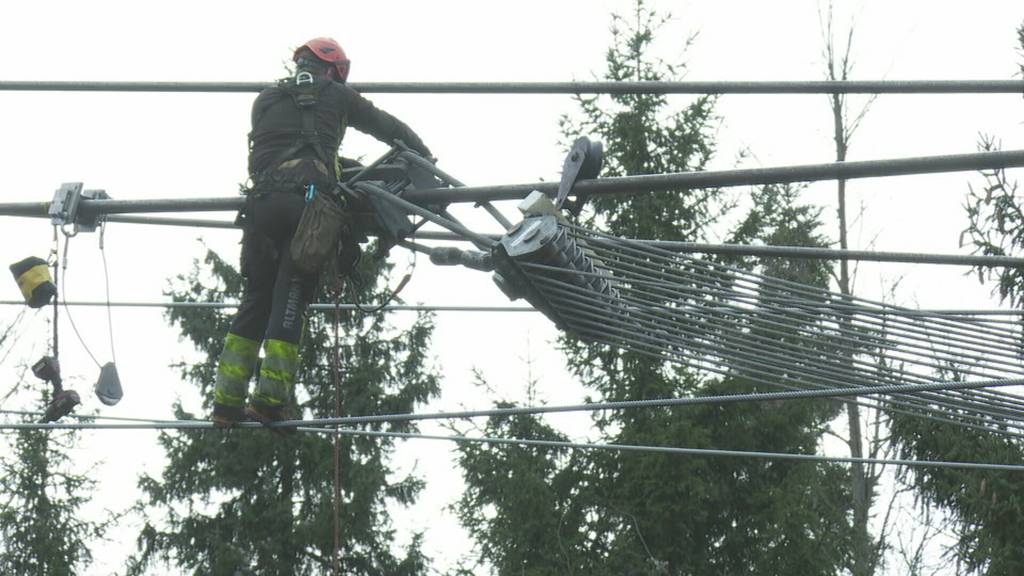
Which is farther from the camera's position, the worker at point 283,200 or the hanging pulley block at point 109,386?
the hanging pulley block at point 109,386

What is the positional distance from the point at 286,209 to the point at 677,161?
41.9ft

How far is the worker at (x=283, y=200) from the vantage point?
837cm

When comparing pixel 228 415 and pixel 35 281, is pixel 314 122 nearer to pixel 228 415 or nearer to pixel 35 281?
pixel 228 415

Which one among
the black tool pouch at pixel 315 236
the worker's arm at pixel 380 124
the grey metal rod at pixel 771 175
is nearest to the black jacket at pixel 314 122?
the worker's arm at pixel 380 124

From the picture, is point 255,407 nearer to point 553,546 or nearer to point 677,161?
point 553,546

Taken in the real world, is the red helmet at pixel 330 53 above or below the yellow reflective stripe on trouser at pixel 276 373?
above

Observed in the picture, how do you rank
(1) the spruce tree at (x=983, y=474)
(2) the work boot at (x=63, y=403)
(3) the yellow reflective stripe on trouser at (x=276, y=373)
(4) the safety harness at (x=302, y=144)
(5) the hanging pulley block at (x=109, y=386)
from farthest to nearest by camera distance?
A: (1) the spruce tree at (x=983, y=474)
(5) the hanging pulley block at (x=109, y=386)
(2) the work boot at (x=63, y=403)
(4) the safety harness at (x=302, y=144)
(3) the yellow reflective stripe on trouser at (x=276, y=373)

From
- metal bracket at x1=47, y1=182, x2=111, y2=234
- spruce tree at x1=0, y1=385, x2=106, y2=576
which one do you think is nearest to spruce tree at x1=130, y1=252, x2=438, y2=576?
spruce tree at x1=0, y1=385, x2=106, y2=576

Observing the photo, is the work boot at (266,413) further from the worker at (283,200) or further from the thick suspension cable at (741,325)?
the thick suspension cable at (741,325)

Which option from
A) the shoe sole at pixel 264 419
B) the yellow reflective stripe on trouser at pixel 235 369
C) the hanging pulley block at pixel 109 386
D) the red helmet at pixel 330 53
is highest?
the red helmet at pixel 330 53

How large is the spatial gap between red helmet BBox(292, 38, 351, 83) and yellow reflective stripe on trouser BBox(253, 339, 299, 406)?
1.33 m

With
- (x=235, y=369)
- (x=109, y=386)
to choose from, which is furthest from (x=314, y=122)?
(x=109, y=386)

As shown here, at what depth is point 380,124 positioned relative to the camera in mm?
8617

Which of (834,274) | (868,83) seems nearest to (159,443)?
(834,274)
